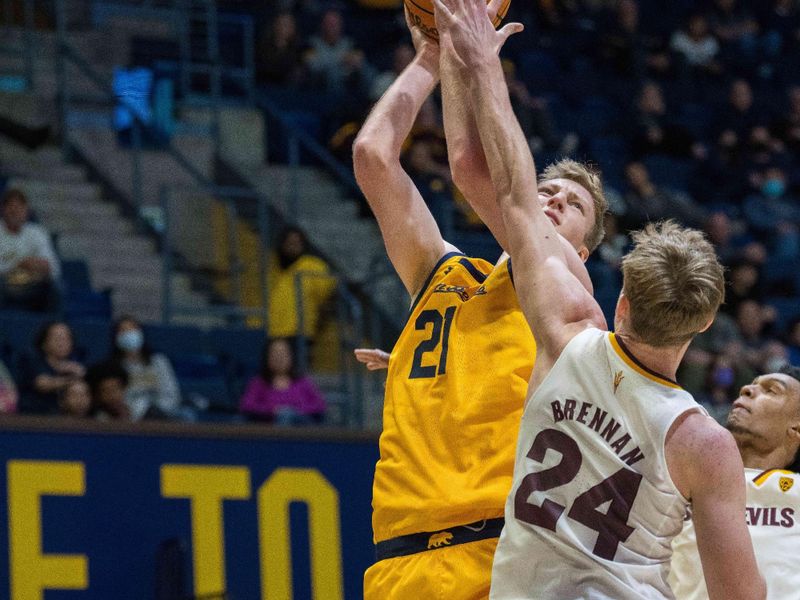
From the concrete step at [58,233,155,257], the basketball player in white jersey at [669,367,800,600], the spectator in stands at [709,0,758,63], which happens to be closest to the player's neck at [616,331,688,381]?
the basketball player in white jersey at [669,367,800,600]

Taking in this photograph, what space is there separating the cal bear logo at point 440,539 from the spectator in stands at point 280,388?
5.26m

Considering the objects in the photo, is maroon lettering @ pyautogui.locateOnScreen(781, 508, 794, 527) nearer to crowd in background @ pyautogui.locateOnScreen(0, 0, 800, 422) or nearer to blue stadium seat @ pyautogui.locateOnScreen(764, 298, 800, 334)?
crowd in background @ pyautogui.locateOnScreen(0, 0, 800, 422)

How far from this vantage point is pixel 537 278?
3.14 metres

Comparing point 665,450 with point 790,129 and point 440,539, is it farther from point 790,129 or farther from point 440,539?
point 790,129

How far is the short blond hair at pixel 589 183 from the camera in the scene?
3844mm

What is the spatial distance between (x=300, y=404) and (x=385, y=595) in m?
5.29

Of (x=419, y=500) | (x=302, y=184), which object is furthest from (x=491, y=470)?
(x=302, y=184)

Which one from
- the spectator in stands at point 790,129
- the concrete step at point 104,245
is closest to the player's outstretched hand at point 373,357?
the concrete step at point 104,245

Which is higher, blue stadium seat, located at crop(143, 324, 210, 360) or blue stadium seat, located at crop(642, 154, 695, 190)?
blue stadium seat, located at crop(642, 154, 695, 190)

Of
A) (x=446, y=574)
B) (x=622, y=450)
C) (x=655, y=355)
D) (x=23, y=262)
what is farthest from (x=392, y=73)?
(x=622, y=450)

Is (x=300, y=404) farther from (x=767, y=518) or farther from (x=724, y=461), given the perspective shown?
(x=724, y=461)

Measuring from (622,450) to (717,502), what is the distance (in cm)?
22

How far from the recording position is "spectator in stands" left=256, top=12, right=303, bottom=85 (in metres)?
12.4

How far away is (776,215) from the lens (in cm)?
1432
